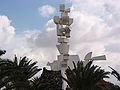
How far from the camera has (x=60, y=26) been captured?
5919 centimetres

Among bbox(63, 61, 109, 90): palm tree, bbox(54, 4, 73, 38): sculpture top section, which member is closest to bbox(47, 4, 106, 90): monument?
bbox(54, 4, 73, 38): sculpture top section

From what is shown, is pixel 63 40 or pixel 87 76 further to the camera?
pixel 63 40

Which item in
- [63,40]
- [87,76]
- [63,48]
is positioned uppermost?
[63,40]

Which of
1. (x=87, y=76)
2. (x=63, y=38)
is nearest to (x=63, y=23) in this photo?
(x=63, y=38)

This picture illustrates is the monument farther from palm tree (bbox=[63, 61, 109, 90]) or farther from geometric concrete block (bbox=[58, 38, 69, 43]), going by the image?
palm tree (bbox=[63, 61, 109, 90])

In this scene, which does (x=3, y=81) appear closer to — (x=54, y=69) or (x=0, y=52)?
(x=0, y=52)

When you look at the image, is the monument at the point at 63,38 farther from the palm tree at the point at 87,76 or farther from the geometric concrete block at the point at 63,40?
the palm tree at the point at 87,76

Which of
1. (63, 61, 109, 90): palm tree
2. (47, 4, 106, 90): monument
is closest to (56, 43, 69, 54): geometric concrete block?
(47, 4, 106, 90): monument

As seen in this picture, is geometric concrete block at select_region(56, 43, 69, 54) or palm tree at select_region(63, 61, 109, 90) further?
geometric concrete block at select_region(56, 43, 69, 54)

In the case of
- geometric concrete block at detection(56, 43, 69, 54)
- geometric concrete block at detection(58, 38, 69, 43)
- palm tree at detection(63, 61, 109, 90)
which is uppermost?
geometric concrete block at detection(58, 38, 69, 43)

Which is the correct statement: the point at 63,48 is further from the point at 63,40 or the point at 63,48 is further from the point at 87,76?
the point at 87,76

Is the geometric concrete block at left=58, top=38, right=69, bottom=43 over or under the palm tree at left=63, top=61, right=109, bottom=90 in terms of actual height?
over

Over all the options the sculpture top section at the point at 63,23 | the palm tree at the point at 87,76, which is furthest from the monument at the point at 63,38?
the palm tree at the point at 87,76

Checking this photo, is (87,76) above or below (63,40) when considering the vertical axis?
below
